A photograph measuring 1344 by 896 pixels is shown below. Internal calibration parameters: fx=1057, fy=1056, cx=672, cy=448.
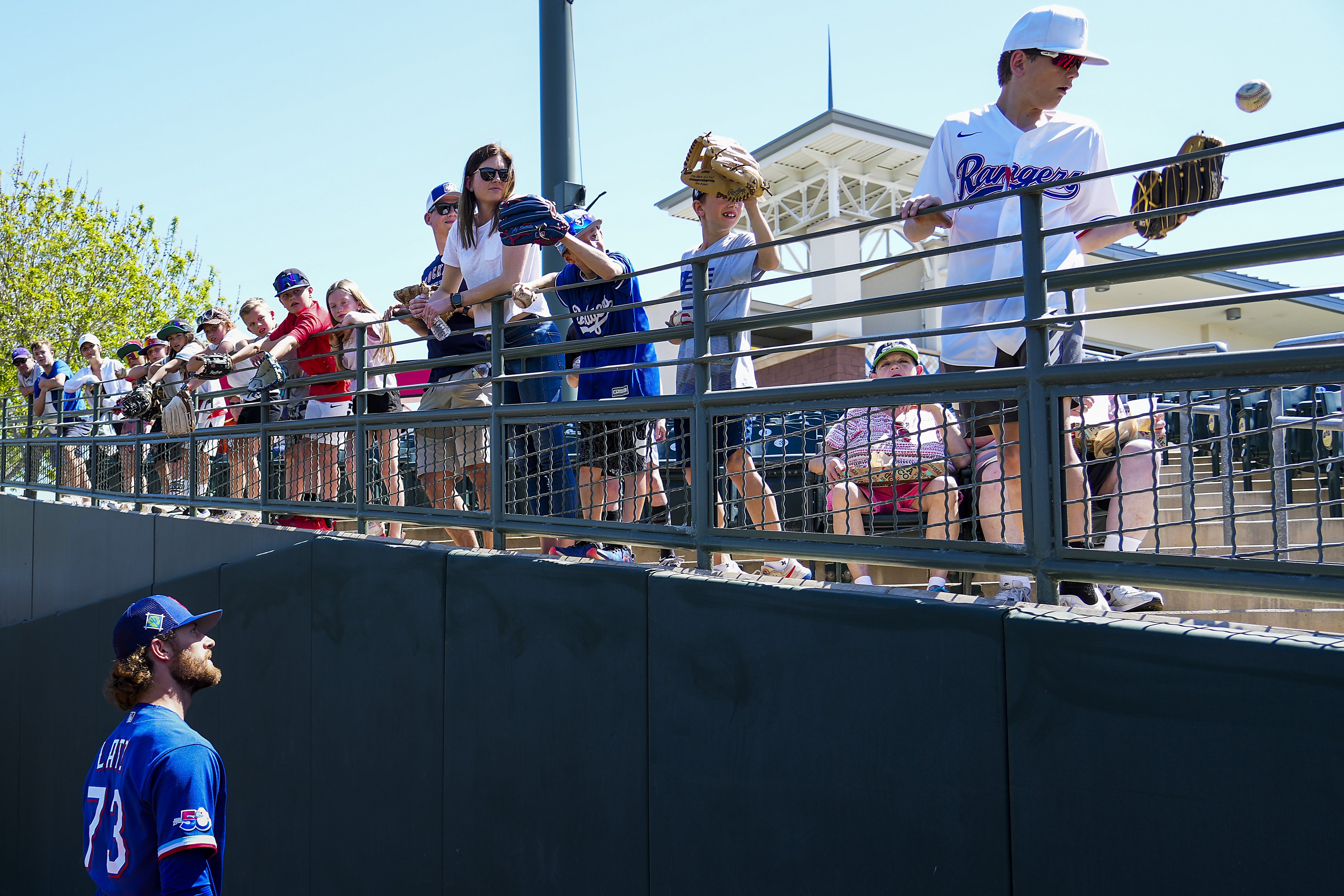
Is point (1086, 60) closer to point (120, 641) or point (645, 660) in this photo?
point (645, 660)

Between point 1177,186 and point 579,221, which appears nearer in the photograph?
point 1177,186

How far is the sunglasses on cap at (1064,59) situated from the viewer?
3963 millimetres

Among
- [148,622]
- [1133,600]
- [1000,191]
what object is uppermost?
[1000,191]

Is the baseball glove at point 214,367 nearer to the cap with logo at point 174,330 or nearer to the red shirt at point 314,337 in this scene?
the red shirt at point 314,337

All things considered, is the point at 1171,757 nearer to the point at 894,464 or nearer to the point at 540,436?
the point at 894,464

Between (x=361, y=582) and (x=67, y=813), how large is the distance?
6280 mm

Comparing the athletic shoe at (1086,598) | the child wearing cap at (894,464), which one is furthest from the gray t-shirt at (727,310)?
the athletic shoe at (1086,598)

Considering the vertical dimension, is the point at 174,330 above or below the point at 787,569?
above

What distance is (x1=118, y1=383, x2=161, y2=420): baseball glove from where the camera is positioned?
9602mm

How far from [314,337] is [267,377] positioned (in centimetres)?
56

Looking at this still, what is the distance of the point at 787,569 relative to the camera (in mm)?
4867

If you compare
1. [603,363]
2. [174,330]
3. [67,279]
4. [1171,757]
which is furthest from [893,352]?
[67,279]

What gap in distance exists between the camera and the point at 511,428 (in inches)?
224

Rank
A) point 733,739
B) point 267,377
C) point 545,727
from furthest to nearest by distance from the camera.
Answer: point 267,377
point 545,727
point 733,739
